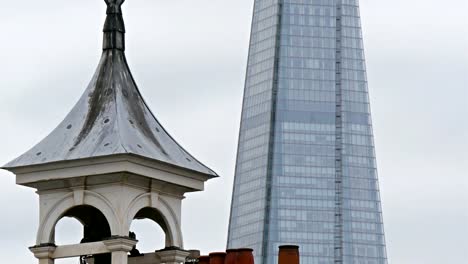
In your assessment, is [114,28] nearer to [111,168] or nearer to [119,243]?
[111,168]

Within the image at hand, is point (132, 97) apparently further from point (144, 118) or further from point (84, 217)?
point (84, 217)

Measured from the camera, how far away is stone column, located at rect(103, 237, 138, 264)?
24.8 metres

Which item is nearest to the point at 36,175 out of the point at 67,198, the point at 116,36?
the point at 67,198

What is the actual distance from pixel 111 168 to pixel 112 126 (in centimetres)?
66

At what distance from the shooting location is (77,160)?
81.4 ft

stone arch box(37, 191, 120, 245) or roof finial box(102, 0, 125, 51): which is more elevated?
roof finial box(102, 0, 125, 51)

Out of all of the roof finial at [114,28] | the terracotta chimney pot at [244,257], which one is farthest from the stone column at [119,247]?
the terracotta chimney pot at [244,257]

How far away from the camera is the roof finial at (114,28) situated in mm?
25953

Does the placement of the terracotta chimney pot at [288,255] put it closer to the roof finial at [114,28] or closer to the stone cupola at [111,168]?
the stone cupola at [111,168]

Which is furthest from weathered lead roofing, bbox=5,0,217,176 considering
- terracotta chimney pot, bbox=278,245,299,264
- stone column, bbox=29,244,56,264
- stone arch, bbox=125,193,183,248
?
terracotta chimney pot, bbox=278,245,299,264

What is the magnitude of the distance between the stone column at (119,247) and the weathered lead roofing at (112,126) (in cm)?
119

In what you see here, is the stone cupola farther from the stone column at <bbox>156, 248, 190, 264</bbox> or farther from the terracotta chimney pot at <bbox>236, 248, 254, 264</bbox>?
the terracotta chimney pot at <bbox>236, 248, 254, 264</bbox>

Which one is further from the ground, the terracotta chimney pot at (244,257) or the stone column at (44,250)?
the terracotta chimney pot at (244,257)

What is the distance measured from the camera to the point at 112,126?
82.1 feet
